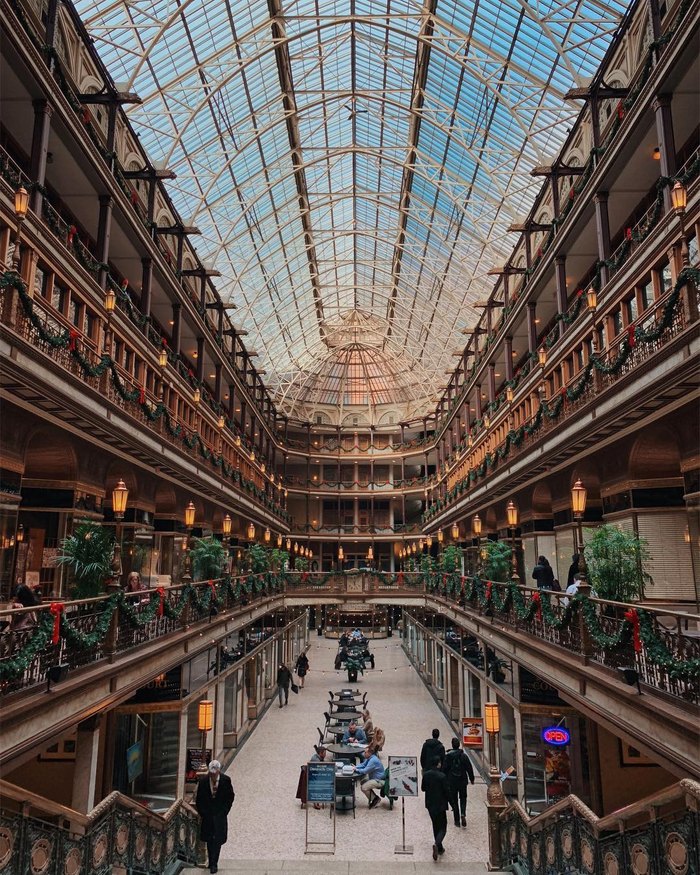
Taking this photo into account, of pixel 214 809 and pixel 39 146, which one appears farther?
pixel 39 146

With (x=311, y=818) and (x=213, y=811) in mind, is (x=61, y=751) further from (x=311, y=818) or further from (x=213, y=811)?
(x=311, y=818)

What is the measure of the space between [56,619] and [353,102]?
36495 millimetres

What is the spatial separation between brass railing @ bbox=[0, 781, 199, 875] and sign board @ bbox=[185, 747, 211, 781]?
5.84 m

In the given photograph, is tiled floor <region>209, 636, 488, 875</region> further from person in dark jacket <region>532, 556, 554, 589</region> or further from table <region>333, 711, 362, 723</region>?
person in dark jacket <region>532, 556, 554, 589</region>

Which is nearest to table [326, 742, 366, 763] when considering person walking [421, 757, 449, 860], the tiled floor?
the tiled floor

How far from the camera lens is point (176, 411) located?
2953 cm

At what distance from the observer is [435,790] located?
14.4 meters

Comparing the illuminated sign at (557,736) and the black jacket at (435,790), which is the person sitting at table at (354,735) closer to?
the illuminated sign at (557,736)

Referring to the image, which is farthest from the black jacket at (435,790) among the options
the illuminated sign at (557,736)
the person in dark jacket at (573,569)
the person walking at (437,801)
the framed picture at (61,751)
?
the framed picture at (61,751)

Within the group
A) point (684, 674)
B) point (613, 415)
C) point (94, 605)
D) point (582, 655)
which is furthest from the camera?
point (613, 415)

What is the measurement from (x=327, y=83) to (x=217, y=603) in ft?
98.0

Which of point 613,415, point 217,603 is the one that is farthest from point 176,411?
point 613,415

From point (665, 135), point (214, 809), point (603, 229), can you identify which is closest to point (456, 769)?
point (214, 809)

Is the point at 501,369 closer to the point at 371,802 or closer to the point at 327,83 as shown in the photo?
the point at 327,83
